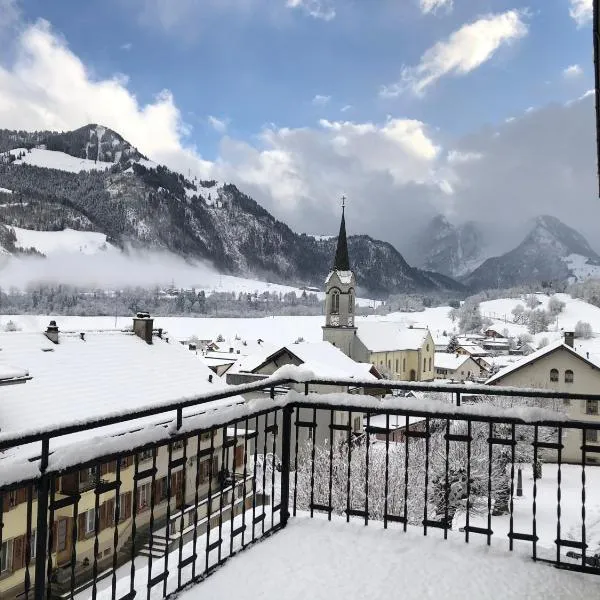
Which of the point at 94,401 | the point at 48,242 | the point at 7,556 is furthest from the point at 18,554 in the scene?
the point at 48,242

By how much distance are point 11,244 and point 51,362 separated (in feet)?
595

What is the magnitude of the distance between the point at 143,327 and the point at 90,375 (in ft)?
15.1

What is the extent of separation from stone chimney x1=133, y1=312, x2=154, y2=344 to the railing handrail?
62.7 ft

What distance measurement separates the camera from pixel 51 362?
1725cm

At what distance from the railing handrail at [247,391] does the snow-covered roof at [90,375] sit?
412 inches

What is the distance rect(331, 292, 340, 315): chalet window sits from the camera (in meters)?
53.9

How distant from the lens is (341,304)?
5403 centimetres

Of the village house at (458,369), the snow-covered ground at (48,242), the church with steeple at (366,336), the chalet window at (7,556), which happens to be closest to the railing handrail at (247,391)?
the chalet window at (7,556)

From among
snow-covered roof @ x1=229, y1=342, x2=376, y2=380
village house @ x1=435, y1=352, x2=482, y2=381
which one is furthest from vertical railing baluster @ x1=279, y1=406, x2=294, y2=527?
village house @ x1=435, y1=352, x2=482, y2=381

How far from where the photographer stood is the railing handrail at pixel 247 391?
82.5 inches

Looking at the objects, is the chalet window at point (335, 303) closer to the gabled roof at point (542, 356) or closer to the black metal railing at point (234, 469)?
the gabled roof at point (542, 356)

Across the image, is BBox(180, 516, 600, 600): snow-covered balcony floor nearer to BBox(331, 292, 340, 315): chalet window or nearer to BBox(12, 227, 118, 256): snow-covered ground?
BBox(331, 292, 340, 315): chalet window

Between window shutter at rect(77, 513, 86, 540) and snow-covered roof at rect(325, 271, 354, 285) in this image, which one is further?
snow-covered roof at rect(325, 271, 354, 285)

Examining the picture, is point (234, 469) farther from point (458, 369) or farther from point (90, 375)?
point (458, 369)
